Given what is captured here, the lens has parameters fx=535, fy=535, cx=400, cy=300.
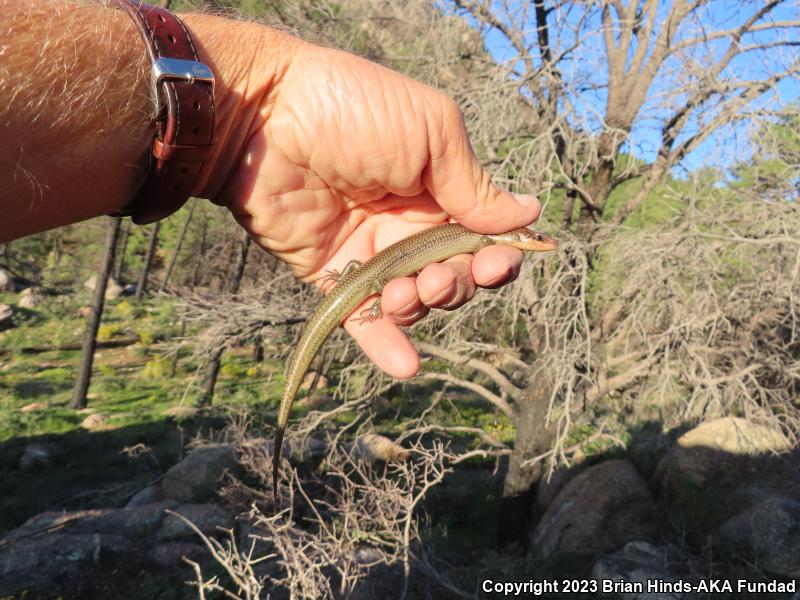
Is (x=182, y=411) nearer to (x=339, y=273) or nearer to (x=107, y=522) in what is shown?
(x=107, y=522)

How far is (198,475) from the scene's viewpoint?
35.8ft

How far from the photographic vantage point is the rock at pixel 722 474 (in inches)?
318

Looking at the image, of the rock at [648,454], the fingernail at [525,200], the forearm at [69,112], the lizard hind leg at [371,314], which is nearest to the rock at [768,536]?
the rock at [648,454]

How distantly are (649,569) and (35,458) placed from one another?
15176mm

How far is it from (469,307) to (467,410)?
11.9m

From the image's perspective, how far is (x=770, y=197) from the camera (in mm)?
6934

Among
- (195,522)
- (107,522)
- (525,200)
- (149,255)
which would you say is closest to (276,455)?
(525,200)

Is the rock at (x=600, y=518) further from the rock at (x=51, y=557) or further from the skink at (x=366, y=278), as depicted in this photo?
the rock at (x=51, y=557)

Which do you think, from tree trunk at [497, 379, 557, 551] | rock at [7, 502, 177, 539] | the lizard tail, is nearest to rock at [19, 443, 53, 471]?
rock at [7, 502, 177, 539]

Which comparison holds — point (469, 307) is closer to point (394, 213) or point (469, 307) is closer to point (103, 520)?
point (394, 213)

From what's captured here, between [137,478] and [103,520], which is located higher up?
[103,520]

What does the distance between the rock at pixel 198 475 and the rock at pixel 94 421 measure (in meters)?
7.93

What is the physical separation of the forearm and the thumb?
1241 millimetres

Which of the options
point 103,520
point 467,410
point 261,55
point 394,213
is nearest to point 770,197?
point 394,213
